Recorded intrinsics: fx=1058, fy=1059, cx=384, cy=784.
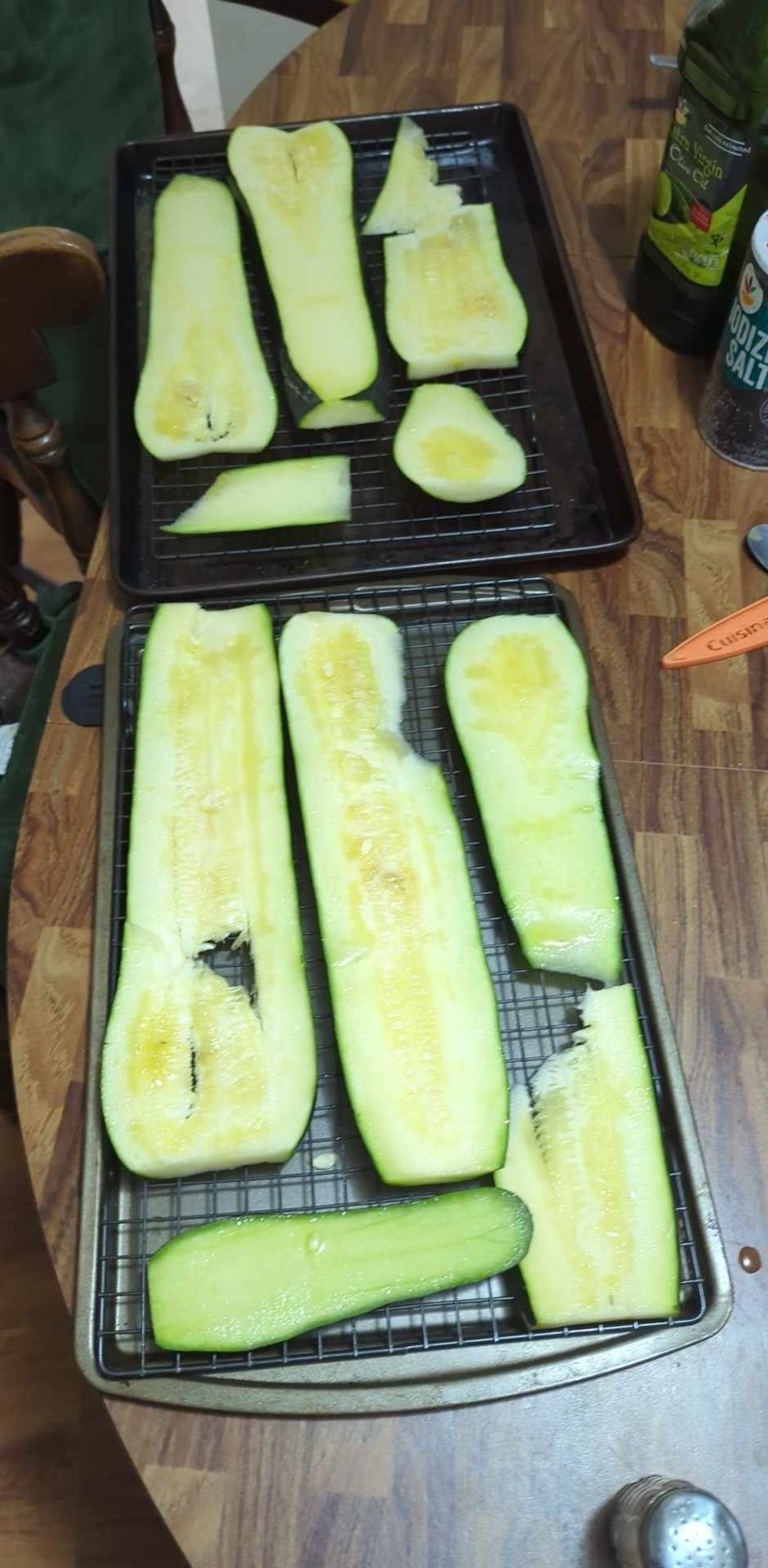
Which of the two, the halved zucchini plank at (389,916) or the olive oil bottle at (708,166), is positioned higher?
the olive oil bottle at (708,166)

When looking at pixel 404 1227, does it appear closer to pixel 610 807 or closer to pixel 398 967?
pixel 398 967

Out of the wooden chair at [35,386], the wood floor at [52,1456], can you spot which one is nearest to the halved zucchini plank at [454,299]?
the wooden chair at [35,386]

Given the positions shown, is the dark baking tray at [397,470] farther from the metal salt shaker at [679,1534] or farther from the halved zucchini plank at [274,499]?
the metal salt shaker at [679,1534]

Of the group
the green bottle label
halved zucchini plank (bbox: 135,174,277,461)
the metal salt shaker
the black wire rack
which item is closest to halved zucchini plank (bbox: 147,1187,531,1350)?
the black wire rack

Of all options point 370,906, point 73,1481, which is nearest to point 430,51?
point 370,906

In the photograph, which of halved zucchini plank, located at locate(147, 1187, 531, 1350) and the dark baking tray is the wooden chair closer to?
the dark baking tray

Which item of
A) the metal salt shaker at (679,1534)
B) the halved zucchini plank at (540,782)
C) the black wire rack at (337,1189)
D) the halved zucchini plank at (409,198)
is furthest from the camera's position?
the halved zucchini plank at (409,198)
